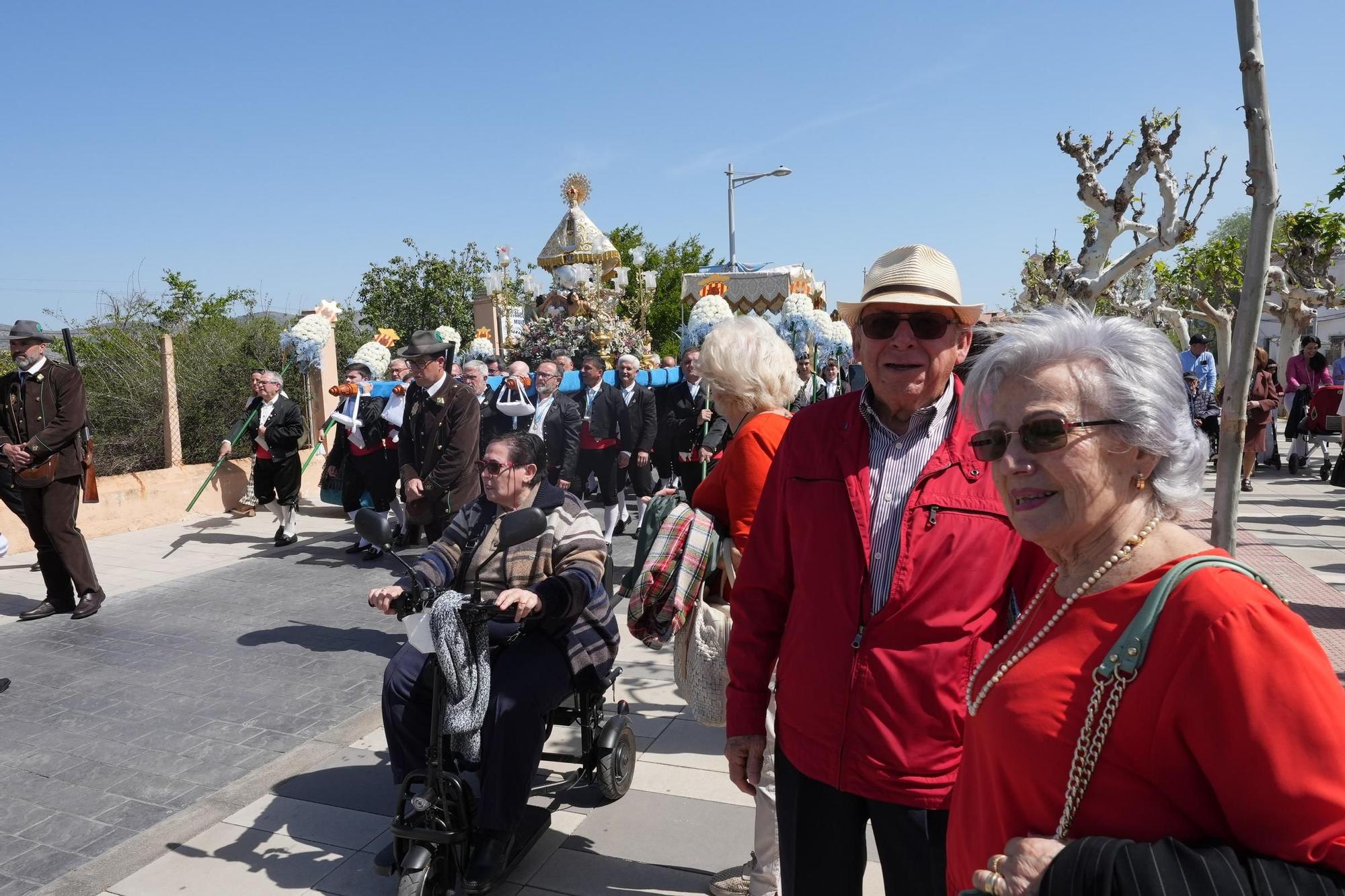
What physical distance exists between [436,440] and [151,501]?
19.8 ft

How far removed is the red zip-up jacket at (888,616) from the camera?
76.7 inches

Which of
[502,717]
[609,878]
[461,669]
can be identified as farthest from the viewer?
[609,878]

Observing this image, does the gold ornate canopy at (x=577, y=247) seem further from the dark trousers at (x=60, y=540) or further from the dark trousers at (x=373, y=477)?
the dark trousers at (x=60, y=540)

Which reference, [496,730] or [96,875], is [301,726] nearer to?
[96,875]

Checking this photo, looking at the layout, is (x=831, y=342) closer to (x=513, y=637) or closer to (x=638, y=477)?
(x=638, y=477)

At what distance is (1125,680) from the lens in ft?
3.80

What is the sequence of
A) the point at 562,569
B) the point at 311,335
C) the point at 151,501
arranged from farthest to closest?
the point at 311,335, the point at 151,501, the point at 562,569

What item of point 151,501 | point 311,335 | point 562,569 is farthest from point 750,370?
point 151,501

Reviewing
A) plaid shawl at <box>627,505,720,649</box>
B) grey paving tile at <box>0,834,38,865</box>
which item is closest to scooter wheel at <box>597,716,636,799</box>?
plaid shawl at <box>627,505,720,649</box>

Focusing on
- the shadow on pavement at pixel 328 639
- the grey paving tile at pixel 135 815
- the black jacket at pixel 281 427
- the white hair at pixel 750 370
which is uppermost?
the white hair at pixel 750 370

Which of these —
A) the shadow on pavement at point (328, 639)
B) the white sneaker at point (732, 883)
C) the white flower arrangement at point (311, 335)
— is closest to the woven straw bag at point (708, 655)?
the white sneaker at point (732, 883)

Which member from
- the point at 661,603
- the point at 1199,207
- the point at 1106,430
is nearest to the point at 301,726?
the point at 661,603

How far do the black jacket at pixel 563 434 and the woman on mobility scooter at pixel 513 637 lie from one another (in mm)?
5347

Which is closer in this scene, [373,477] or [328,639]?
[328,639]
